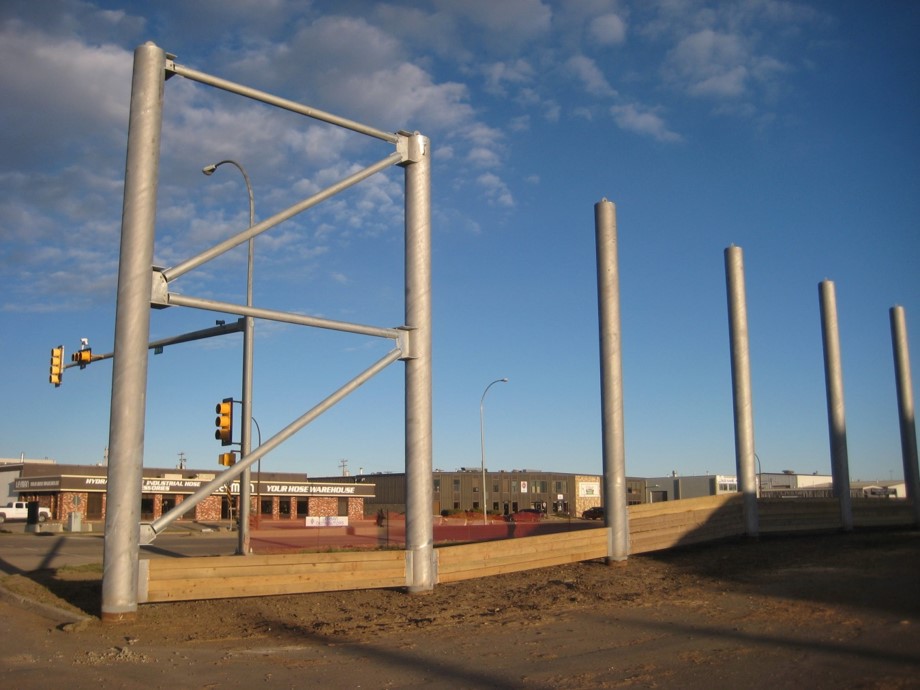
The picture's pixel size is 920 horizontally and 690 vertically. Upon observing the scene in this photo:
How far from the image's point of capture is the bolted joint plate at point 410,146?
13477 mm

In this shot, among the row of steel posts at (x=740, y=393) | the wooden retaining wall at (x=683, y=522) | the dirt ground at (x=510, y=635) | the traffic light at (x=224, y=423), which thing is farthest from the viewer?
the traffic light at (x=224, y=423)

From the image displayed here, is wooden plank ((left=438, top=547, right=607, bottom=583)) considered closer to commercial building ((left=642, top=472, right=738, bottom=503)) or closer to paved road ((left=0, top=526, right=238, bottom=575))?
paved road ((left=0, top=526, right=238, bottom=575))

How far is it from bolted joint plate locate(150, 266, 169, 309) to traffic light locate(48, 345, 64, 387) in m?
13.2

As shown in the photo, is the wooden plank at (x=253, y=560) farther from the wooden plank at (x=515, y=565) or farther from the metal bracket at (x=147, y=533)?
the wooden plank at (x=515, y=565)

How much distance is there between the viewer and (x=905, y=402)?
1251 inches

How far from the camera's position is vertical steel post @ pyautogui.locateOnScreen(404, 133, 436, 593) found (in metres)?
12.8

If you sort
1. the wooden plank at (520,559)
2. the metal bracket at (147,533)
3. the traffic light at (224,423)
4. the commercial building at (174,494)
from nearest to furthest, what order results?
the metal bracket at (147,533) < the wooden plank at (520,559) < the traffic light at (224,423) < the commercial building at (174,494)

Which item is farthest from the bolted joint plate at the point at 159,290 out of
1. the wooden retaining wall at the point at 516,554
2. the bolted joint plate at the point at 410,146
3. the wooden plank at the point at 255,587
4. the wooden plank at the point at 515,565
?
the wooden plank at the point at 515,565

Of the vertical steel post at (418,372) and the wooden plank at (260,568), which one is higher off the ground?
the vertical steel post at (418,372)

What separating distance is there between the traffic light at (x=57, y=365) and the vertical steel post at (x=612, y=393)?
1403cm

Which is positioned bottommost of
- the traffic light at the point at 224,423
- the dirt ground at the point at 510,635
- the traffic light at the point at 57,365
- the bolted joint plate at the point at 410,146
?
the dirt ground at the point at 510,635

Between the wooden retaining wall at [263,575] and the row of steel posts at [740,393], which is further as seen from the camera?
the row of steel posts at [740,393]

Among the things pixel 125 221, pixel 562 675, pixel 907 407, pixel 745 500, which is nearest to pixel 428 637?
pixel 562 675

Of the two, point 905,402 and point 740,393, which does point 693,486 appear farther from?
point 740,393
